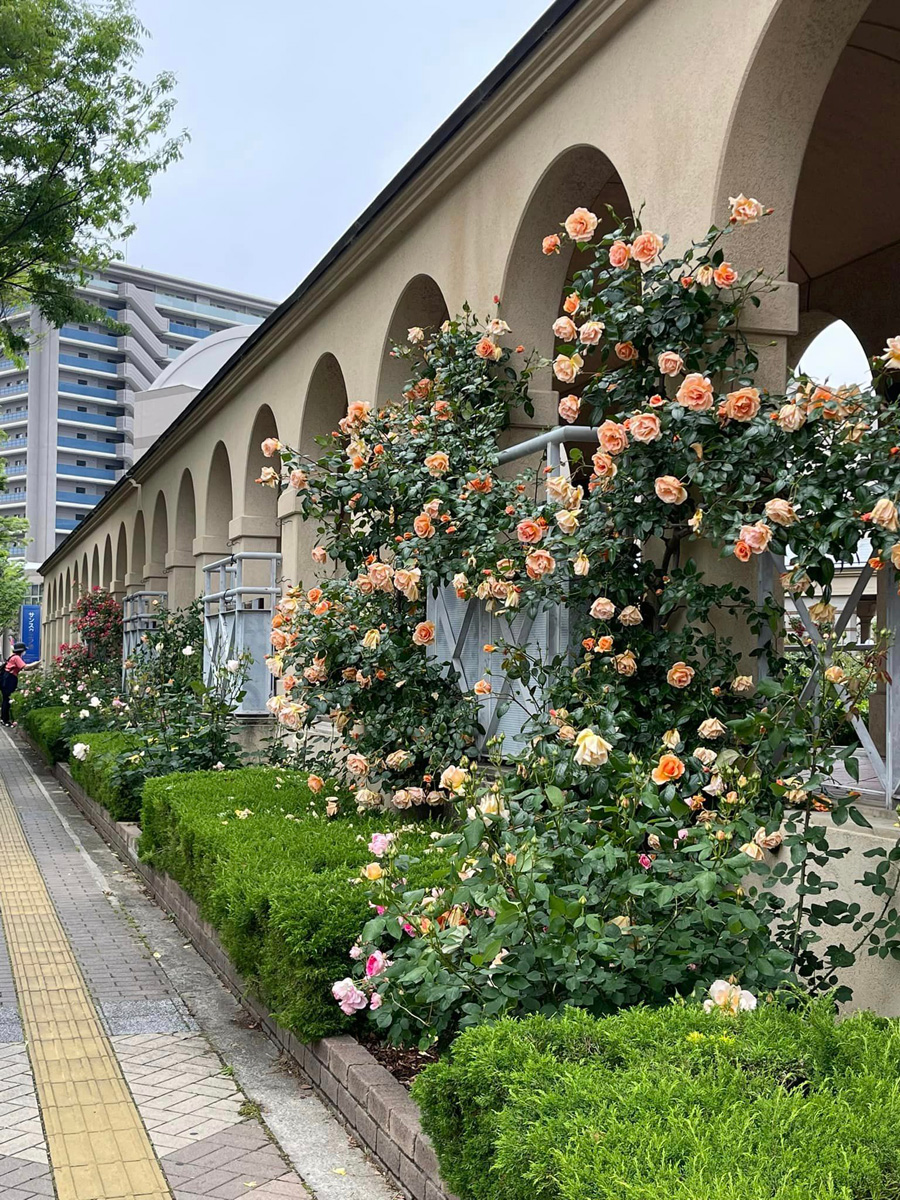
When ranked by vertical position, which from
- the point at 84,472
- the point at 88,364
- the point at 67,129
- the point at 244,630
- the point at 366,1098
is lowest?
the point at 366,1098

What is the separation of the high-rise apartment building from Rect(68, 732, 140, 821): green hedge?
3225 inches

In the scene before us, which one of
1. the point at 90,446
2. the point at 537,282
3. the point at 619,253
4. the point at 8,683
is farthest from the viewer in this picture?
the point at 90,446

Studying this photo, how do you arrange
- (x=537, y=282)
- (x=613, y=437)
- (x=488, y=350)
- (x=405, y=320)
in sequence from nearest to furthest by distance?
(x=613, y=437) < (x=488, y=350) < (x=537, y=282) < (x=405, y=320)

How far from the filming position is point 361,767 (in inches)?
262

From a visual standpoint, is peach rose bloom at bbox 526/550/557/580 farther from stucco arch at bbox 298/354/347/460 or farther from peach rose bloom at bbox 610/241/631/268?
stucco arch at bbox 298/354/347/460

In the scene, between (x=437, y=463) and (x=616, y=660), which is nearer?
(x=616, y=660)

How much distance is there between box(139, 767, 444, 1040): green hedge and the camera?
15.2 ft

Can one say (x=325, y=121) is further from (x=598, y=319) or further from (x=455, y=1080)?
(x=455, y=1080)

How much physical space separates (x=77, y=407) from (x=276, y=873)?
9695cm

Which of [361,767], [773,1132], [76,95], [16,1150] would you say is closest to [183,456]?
[76,95]

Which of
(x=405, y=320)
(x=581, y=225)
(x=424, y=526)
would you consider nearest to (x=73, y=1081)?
(x=424, y=526)

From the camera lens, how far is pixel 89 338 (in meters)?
96.0

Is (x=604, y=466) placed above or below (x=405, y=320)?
below

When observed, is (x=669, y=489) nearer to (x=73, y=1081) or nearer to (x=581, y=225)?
(x=581, y=225)
